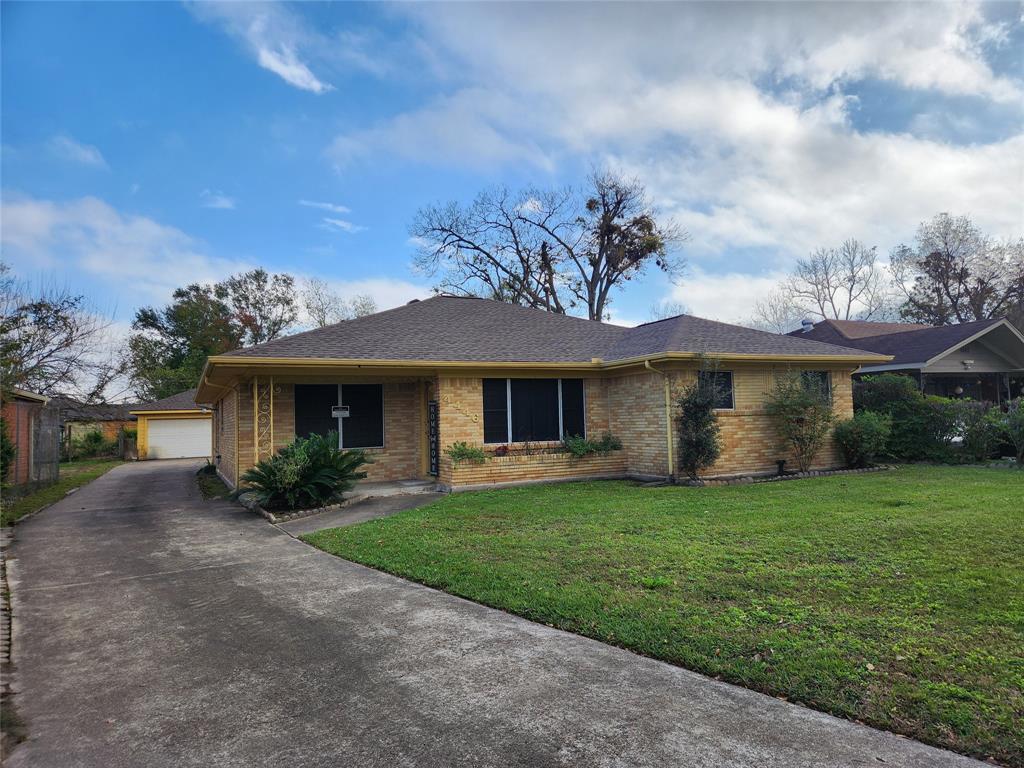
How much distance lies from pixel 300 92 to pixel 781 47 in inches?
408

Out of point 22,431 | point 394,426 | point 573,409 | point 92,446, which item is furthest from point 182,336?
point 573,409

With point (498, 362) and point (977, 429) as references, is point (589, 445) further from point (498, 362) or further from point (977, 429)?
point (977, 429)

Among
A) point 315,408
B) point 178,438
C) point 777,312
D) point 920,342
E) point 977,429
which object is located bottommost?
point 178,438

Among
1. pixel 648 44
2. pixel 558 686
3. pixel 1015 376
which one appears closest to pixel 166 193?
pixel 648 44

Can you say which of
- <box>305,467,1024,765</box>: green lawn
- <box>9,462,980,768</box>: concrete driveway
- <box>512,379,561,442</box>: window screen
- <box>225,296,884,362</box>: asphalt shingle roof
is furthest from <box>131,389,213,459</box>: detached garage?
<box>9,462,980,768</box>: concrete driveway

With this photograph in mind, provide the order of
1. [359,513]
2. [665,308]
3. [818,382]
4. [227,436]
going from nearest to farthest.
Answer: [359,513]
[818,382]
[227,436]
[665,308]

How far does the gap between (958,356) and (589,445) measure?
1440 cm

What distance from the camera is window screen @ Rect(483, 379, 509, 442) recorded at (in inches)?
488

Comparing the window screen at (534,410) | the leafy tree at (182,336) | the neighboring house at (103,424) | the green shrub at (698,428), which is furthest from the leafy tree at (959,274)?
the neighboring house at (103,424)

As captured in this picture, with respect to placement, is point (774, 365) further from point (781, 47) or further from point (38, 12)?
point (38, 12)

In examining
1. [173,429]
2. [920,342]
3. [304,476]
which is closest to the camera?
[304,476]

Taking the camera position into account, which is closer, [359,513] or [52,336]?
[359,513]

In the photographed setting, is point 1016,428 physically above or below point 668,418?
below

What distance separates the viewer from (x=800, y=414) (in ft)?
41.1
